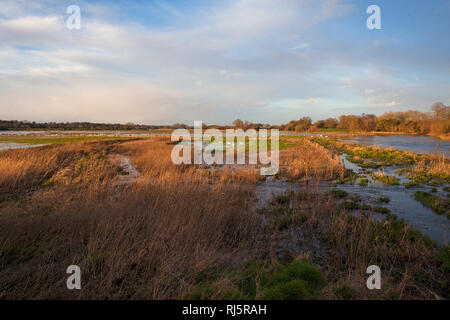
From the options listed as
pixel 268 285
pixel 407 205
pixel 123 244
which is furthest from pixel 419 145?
pixel 123 244

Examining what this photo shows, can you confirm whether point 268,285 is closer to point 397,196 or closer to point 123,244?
point 123,244

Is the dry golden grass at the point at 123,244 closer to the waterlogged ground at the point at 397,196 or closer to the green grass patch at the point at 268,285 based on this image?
the green grass patch at the point at 268,285

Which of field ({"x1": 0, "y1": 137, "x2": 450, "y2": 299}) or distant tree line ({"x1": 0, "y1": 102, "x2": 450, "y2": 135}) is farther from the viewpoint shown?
distant tree line ({"x1": 0, "y1": 102, "x2": 450, "y2": 135})

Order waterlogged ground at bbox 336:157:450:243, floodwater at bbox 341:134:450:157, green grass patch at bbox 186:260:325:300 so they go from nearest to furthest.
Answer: green grass patch at bbox 186:260:325:300 → waterlogged ground at bbox 336:157:450:243 → floodwater at bbox 341:134:450:157

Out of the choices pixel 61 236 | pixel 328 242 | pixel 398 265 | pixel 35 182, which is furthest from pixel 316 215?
pixel 35 182

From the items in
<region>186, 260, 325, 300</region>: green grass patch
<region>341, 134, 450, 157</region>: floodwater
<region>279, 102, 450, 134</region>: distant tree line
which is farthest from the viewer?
<region>279, 102, 450, 134</region>: distant tree line

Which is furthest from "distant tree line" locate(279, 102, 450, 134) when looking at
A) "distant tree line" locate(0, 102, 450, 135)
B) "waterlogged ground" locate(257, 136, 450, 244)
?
"waterlogged ground" locate(257, 136, 450, 244)

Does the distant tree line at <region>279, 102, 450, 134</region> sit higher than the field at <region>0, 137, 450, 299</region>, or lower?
higher

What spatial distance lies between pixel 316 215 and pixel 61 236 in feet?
26.9

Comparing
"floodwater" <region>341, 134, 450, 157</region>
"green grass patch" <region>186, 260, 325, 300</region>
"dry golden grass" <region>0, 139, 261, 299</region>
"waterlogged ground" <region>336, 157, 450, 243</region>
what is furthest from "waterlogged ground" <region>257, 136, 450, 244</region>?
"floodwater" <region>341, 134, 450, 157</region>

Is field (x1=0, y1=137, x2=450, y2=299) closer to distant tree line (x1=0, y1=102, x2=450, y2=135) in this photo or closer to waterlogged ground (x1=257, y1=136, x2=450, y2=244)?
waterlogged ground (x1=257, y1=136, x2=450, y2=244)

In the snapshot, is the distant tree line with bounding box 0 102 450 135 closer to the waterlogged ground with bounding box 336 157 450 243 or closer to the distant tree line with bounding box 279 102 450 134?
the distant tree line with bounding box 279 102 450 134

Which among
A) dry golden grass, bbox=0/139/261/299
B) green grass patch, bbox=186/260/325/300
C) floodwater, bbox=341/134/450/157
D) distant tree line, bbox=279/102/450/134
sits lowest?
green grass patch, bbox=186/260/325/300
